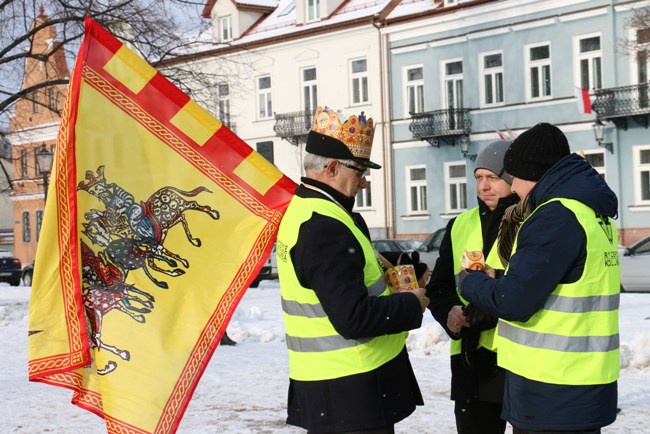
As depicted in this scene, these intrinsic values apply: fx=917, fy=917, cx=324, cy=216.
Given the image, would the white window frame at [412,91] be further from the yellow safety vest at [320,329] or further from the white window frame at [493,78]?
the yellow safety vest at [320,329]

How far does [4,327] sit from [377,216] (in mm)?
19855

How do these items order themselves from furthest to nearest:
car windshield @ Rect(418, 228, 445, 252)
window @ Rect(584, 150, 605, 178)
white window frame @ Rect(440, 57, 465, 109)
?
1. white window frame @ Rect(440, 57, 465, 109)
2. window @ Rect(584, 150, 605, 178)
3. car windshield @ Rect(418, 228, 445, 252)

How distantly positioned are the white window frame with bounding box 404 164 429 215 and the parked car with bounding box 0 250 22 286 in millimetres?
13834

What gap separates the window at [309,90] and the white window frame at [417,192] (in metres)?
4.81

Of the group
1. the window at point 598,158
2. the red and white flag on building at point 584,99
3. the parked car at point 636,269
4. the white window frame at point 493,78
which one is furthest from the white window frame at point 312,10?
the parked car at point 636,269

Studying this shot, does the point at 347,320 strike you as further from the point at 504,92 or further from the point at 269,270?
the point at 504,92

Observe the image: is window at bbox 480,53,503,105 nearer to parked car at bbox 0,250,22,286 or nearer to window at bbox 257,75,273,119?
window at bbox 257,75,273,119

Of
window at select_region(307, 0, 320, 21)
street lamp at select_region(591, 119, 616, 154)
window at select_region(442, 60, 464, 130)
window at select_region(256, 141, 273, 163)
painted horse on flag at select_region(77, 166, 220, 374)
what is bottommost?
painted horse on flag at select_region(77, 166, 220, 374)

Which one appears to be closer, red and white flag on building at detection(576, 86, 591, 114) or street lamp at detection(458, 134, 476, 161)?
red and white flag on building at detection(576, 86, 591, 114)

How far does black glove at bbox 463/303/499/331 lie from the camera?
13.1ft

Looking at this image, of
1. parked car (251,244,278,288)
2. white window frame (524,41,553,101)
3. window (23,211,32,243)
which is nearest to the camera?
parked car (251,244,278,288)

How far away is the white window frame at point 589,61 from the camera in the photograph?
27203 mm

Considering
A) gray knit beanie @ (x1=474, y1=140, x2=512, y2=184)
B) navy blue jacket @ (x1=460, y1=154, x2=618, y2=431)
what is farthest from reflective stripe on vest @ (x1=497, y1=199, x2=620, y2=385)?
gray knit beanie @ (x1=474, y1=140, x2=512, y2=184)

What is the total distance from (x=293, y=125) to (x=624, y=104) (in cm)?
1278
